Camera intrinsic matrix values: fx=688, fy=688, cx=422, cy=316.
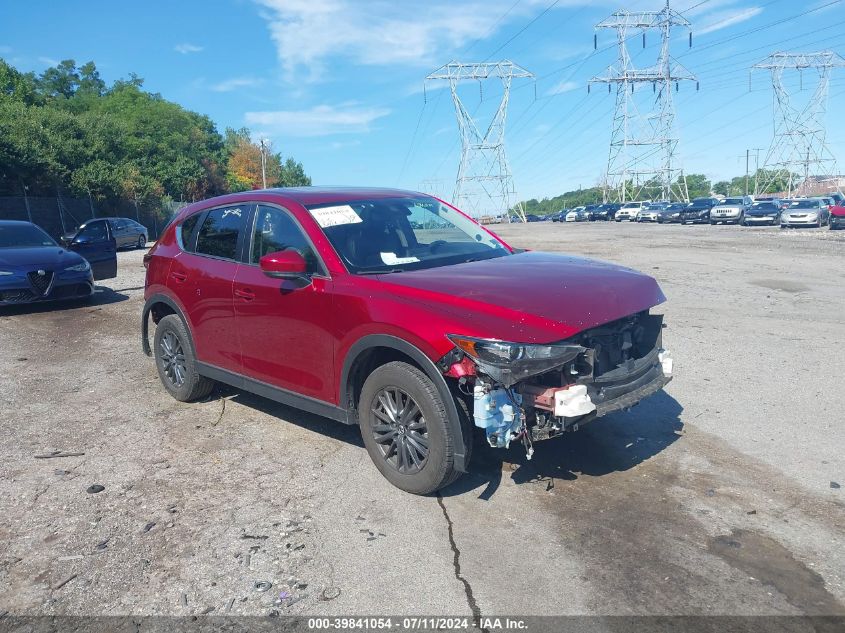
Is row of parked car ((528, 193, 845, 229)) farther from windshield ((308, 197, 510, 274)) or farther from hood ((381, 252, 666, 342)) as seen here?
hood ((381, 252, 666, 342))

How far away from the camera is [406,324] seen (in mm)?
3992

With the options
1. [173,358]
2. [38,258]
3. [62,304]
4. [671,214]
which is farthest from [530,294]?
[671,214]

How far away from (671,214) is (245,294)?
49003 millimetres

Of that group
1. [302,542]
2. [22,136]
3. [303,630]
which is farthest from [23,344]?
[22,136]

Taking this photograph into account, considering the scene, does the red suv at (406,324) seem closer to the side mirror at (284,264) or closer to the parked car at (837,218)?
the side mirror at (284,264)

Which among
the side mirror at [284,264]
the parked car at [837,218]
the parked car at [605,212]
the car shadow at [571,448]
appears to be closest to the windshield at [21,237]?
the car shadow at [571,448]

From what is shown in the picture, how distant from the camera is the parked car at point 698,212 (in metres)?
45.7

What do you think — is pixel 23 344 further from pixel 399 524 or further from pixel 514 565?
pixel 514 565

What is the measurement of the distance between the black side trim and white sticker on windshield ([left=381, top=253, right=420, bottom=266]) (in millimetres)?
1052

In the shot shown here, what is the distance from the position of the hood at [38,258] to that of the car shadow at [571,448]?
22.5 feet

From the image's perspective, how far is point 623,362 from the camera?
4.42 metres

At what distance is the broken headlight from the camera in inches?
146

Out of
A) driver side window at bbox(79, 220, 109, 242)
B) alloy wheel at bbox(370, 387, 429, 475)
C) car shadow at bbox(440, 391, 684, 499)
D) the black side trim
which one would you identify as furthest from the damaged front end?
driver side window at bbox(79, 220, 109, 242)

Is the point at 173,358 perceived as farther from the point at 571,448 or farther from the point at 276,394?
the point at 571,448
